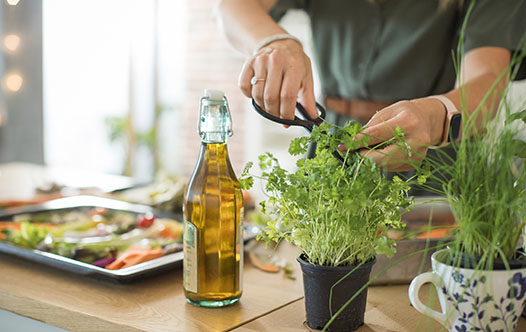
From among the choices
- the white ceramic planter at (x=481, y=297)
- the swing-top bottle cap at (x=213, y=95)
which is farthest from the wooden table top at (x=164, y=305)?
the swing-top bottle cap at (x=213, y=95)

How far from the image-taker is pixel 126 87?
21.1 ft

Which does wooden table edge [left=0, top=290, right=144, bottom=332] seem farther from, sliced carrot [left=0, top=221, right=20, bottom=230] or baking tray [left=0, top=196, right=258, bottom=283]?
sliced carrot [left=0, top=221, right=20, bottom=230]

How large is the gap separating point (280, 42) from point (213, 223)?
42 cm

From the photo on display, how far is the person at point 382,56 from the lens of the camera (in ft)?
3.54

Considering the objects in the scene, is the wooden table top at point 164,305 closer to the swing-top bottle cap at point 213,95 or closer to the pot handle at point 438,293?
the pot handle at point 438,293

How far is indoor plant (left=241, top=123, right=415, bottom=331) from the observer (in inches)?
32.9

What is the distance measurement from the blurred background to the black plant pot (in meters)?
4.45

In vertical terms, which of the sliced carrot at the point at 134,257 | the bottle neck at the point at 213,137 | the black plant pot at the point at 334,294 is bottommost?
the sliced carrot at the point at 134,257

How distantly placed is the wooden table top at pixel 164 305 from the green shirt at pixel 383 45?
746 millimetres

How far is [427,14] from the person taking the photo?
1639mm

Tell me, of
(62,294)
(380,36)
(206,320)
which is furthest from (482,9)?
(62,294)

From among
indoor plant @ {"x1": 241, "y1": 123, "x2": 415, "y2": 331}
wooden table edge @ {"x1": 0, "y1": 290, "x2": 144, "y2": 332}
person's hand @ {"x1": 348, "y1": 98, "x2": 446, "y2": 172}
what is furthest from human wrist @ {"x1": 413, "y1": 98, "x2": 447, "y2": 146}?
wooden table edge @ {"x1": 0, "y1": 290, "x2": 144, "y2": 332}

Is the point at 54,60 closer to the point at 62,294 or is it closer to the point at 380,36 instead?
the point at 380,36

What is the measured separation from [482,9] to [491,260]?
914mm
